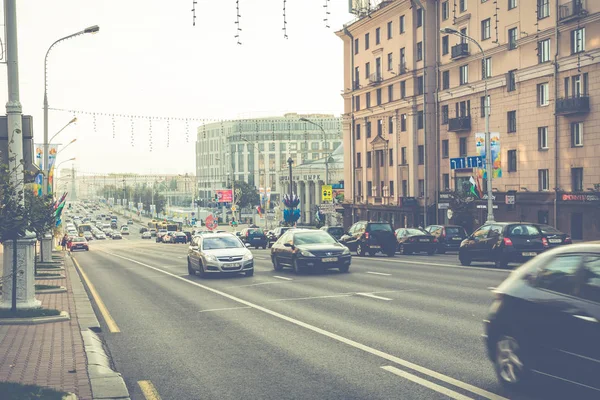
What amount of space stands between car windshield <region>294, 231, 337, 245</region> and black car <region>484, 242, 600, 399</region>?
51.0 ft

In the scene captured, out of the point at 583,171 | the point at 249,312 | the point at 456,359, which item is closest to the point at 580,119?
the point at 583,171

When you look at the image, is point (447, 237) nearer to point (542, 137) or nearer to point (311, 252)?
point (542, 137)

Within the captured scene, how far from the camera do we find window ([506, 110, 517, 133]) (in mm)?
47912

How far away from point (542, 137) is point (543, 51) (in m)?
5.47

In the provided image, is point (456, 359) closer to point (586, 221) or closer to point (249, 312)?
point (249, 312)

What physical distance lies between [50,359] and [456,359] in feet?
16.4

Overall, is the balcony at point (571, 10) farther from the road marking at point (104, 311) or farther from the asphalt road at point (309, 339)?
the road marking at point (104, 311)

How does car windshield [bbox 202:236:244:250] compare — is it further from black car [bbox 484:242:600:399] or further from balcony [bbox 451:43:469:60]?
balcony [bbox 451:43:469:60]

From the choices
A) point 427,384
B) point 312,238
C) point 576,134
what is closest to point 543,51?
point 576,134

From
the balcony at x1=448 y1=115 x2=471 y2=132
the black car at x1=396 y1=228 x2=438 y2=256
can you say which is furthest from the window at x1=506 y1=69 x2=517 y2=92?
the black car at x1=396 y1=228 x2=438 y2=256

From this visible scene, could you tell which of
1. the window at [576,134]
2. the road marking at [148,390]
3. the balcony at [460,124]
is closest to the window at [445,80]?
the balcony at [460,124]

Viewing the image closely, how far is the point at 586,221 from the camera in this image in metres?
40.6

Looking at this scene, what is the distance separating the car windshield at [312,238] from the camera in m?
22.8

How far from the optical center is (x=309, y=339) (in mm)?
10227
